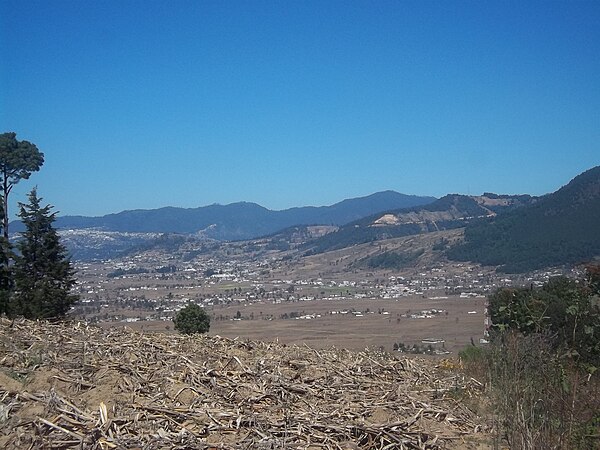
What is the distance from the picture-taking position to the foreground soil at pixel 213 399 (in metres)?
5.38

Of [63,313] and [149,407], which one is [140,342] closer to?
[149,407]

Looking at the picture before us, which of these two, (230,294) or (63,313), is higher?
(63,313)

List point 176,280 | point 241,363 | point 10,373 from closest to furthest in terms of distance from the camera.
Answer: point 10,373 → point 241,363 → point 176,280

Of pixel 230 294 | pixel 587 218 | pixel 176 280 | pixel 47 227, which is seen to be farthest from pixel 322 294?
pixel 47 227

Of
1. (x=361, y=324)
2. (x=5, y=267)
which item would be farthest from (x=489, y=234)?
(x=5, y=267)

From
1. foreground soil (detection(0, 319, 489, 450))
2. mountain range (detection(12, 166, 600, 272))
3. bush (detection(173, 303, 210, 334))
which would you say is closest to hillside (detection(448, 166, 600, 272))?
mountain range (detection(12, 166, 600, 272))

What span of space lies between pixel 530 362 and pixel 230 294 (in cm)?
6188

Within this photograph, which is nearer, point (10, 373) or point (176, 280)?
point (10, 373)

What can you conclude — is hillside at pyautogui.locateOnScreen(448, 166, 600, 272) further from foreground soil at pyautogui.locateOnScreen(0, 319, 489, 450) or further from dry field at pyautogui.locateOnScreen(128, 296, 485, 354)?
foreground soil at pyautogui.locateOnScreen(0, 319, 489, 450)

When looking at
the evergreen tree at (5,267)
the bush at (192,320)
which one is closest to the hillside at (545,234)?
the bush at (192,320)

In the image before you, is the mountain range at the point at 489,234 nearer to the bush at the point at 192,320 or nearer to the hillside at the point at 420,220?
the hillside at the point at 420,220

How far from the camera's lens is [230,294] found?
66.5 m

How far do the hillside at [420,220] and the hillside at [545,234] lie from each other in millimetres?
33429

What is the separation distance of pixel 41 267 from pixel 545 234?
72.2m
